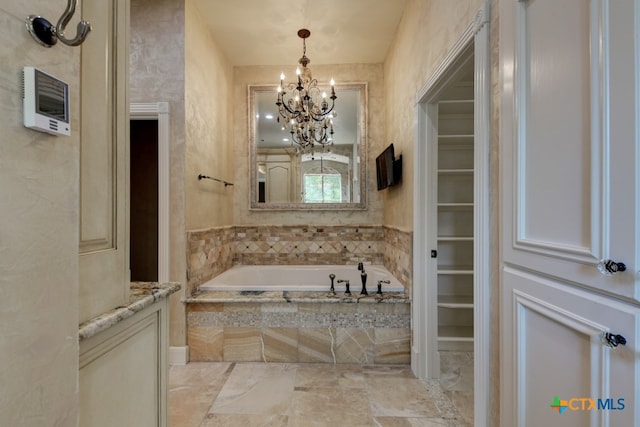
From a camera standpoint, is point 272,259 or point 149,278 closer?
point 149,278

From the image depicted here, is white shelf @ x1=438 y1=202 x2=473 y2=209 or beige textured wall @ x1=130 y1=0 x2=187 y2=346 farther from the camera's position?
white shelf @ x1=438 y1=202 x2=473 y2=209

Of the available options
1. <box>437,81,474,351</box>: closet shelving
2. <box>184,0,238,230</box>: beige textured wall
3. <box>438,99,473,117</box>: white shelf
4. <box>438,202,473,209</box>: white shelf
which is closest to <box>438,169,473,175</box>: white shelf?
<box>437,81,474,351</box>: closet shelving

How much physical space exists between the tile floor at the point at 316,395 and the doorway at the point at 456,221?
220 mm

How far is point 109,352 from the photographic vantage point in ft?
2.83

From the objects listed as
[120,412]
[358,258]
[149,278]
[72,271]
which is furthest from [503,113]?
[149,278]

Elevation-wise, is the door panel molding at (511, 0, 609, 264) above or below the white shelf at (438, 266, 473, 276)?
above

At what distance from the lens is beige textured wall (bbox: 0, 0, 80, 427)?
53 cm

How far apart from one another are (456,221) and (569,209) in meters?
2.06

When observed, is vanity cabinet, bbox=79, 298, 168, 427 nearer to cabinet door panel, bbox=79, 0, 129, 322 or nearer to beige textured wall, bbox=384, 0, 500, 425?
cabinet door panel, bbox=79, 0, 129, 322

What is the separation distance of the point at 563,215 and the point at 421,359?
171 centimetres

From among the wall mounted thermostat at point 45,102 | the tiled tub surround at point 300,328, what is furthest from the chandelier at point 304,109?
the wall mounted thermostat at point 45,102

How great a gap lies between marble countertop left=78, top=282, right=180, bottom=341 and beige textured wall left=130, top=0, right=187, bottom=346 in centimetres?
125

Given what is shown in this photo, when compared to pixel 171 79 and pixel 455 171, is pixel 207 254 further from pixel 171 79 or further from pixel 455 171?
pixel 455 171

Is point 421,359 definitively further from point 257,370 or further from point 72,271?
point 72,271
